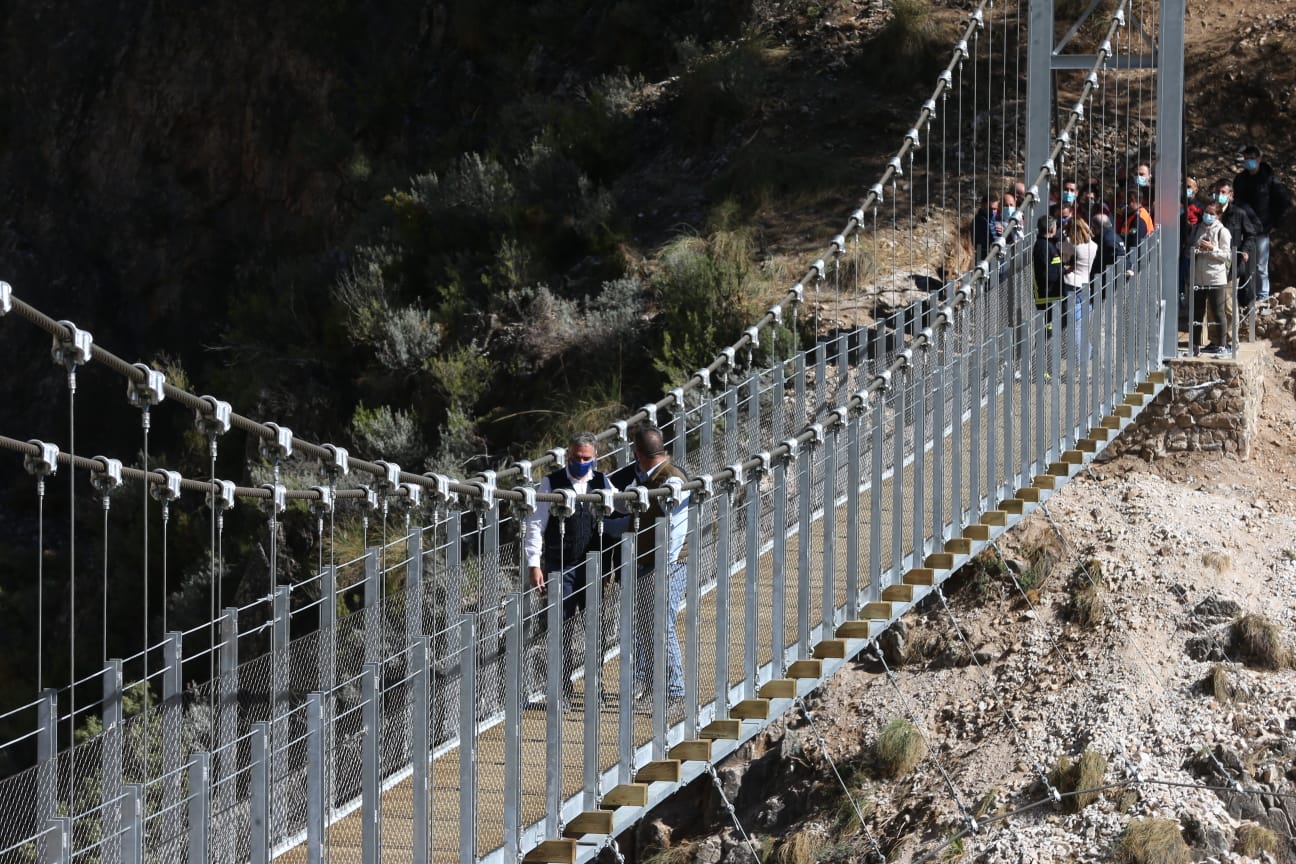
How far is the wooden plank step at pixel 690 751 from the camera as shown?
8.50 meters

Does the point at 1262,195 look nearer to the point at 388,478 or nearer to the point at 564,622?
the point at 388,478

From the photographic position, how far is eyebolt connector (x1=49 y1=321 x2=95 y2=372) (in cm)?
742

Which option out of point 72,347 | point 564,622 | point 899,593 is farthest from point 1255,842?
point 72,347

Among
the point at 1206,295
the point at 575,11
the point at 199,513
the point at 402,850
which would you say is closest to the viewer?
the point at 402,850

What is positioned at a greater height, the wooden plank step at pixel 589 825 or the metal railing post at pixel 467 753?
the metal railing post at pixel 467 753

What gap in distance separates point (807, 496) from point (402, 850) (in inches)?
107

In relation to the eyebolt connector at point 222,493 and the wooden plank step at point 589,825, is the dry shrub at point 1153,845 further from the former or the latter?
the eyebolt connector at point 222,493

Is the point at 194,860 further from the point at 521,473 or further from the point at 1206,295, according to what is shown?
the point at 1206,295

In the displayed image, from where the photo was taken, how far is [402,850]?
24.7 feet

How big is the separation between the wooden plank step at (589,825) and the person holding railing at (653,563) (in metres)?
0.49

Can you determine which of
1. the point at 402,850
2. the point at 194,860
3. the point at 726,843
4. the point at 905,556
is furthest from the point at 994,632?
the point at 194,860

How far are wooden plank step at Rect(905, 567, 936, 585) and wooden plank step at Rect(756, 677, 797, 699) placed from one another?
1.40m

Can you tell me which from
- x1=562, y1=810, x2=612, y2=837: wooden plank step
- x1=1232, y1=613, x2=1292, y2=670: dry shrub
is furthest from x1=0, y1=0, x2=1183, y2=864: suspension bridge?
x1=1232, y1=613, x2=1292, y2=670: dry shrub

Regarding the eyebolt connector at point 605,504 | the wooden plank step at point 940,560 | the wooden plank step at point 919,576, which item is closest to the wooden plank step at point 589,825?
the eyebolt connector at point 605,504
